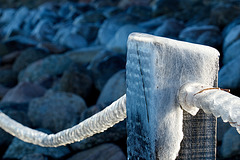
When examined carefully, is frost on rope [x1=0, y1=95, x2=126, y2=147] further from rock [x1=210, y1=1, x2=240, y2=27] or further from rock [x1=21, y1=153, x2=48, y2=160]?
rock [x1=210, y1=1, x2=240, y2=27]

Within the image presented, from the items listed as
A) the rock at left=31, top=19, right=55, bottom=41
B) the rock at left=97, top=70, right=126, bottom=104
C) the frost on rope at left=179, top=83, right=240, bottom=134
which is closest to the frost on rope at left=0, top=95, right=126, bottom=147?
the frost on rope at left=179, top=83, right=240, bottom=134

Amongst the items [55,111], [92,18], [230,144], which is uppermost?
[230,144]

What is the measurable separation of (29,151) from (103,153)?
0.82 m

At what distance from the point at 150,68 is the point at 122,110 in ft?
0.90

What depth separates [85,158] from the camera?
253 cm

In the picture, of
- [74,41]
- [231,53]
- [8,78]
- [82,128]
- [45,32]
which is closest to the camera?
[82,128]

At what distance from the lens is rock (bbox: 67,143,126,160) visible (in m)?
2.41

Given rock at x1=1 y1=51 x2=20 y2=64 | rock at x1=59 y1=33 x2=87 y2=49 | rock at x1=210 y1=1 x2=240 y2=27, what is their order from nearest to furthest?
1. rock at x1=210 y1=1 x2=240 y2=27
2. rock at x1=1 y1=51 x2=20 y2=64
3. rock at x1=59 y1=33 x2=87 y2=49

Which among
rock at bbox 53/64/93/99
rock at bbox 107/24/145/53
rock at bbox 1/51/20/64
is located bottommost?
rock at bbox 1/51/20/64

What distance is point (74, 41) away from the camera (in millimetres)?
8938

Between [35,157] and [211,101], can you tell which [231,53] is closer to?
[35,157]

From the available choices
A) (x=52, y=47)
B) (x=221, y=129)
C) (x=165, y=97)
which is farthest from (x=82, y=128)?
(x=52, y=47)

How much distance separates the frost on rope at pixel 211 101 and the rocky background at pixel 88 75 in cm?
119

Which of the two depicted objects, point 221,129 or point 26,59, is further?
point 26,59
